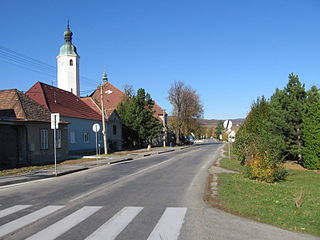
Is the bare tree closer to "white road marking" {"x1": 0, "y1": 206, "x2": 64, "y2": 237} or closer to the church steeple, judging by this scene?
the church steeple

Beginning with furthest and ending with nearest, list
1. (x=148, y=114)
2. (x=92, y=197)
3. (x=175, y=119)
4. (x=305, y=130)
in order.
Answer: (x=175, y=119)
(x=148, y=114)
(x=305, y=130)
(x=92, y=197)

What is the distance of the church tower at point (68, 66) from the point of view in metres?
57.6

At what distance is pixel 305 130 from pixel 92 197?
16.2 metres

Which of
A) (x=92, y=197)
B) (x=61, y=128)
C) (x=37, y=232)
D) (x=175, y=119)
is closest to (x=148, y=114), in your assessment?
(x=175, y=119)

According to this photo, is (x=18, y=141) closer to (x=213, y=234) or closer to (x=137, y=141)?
(x=213, y=234)

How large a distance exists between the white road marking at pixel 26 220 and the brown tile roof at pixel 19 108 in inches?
635

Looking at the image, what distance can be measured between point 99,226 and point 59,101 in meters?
33.4

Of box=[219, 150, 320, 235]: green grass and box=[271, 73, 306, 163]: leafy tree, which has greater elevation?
box=[271, 73, 306, 163]: leafy tree

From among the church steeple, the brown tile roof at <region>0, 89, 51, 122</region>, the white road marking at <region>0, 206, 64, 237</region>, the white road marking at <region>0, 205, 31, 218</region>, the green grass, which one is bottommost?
the green grass

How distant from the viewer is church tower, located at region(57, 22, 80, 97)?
57625mm

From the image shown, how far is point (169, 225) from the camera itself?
6.57m

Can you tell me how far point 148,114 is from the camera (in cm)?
5438

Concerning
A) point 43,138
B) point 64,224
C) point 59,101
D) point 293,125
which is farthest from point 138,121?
point 64,224

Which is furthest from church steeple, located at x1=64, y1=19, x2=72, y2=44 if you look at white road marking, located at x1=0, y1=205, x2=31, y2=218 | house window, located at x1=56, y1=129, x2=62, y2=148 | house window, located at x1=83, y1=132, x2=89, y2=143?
white road marking, located at x1=0, y1=205, x2=31, y2=218
